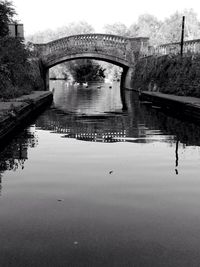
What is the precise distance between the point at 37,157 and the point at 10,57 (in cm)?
2010

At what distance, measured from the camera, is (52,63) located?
1844 inches

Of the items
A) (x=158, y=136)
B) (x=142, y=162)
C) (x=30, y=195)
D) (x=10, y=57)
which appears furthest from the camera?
(x=10, y=57)

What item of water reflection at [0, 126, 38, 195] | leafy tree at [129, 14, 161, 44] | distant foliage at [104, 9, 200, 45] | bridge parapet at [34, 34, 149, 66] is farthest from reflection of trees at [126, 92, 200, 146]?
leafy tree at [129, 14, 161, 44]

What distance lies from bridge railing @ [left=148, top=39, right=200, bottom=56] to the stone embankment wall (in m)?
1.06

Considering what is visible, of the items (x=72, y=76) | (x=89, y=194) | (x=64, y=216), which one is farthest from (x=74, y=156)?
(x=72, y=76)

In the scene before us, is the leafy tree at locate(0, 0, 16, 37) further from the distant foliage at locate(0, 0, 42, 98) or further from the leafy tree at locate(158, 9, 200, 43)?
the leafy tree at locate(158, 9, 200, 43)

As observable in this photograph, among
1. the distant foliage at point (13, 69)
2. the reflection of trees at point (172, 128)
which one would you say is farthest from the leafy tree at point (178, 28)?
the reflection of trees at point (172, 128)

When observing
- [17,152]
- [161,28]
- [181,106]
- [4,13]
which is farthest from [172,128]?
[161,28]

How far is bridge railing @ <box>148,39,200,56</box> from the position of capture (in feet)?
110

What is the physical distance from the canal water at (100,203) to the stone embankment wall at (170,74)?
1623 cm

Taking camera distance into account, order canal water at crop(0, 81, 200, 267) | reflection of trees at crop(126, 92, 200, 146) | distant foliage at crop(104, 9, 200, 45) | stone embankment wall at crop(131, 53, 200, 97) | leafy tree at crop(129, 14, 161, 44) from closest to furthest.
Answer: canal water at crop(0, 81, 200, 267), reflection of trees at crop(126, 92, 200, 146), stone embankment wall at crop(131, 53, 200, 97), distant foliage at crop(104, 9, 200, 45), leafy tree at crop(129, 14, 161, 44)

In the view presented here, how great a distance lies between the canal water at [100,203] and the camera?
14.1 feet

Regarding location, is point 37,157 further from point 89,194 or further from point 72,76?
point 72,76

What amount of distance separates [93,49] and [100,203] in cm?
4115
